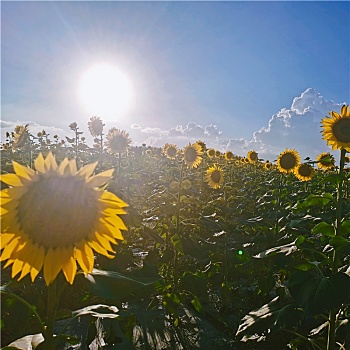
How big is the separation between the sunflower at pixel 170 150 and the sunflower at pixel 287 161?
8.41 ft

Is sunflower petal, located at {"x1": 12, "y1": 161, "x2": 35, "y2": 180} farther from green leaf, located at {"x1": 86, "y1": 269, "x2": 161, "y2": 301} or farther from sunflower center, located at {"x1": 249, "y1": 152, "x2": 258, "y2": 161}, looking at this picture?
sunflower center, located at {"x1": 249, "y1": 152, "x2": 258, "y2": 161}

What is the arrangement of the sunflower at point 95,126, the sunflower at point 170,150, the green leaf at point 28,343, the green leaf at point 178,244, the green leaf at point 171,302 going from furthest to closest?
the sunflower at point 170,150 < the sunflower at point 95,126 < the green leaf at point 178,244 < the green leaf at point 171,302 < the green leaf at point 28,343

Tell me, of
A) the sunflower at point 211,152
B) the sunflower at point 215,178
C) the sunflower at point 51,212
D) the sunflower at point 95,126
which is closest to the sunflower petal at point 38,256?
the sunflower at point 51,212

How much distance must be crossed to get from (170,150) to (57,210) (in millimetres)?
7566

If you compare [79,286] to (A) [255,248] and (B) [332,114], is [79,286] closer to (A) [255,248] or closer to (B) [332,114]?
(A) [255,248]

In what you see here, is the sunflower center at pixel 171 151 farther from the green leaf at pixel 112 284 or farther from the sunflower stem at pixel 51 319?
the sunflower stem at pixel 51 319

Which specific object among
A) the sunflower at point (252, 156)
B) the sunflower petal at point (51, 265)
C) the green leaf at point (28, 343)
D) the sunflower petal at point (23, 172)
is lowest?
the green leaf at point (28, 343)

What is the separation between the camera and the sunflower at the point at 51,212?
114cm

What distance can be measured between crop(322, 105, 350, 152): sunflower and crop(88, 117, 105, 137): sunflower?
371 cm

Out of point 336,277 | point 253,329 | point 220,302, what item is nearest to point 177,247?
point 220,302

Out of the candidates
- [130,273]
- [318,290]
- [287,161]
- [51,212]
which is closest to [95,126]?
[287,161]

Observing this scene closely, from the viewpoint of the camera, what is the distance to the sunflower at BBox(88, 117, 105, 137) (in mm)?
6374

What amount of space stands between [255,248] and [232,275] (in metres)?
0.50

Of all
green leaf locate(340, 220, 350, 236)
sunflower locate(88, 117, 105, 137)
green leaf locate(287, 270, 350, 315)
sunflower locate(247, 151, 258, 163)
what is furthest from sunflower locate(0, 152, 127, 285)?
sunflower locate(247, 151, 258, 163)
